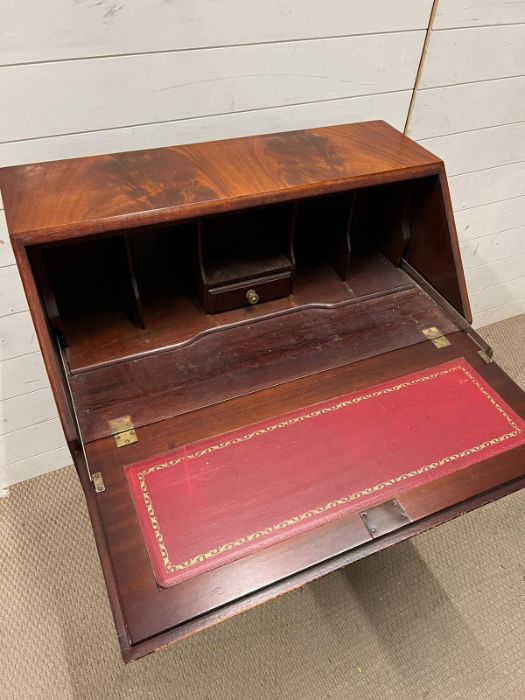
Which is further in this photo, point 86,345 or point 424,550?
point 424,550

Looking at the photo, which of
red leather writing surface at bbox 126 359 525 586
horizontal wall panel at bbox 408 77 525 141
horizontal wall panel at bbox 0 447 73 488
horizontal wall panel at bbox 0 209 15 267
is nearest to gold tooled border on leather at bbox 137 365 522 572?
red leather writing surface at bbox 126 359 525 586

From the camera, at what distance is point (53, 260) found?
0.95 meters

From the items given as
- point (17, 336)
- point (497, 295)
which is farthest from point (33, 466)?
point (497, 295)

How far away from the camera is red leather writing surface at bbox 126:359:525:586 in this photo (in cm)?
71

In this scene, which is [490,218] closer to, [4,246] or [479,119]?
[479,119]

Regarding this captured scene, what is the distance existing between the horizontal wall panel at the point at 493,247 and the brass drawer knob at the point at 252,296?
1.07 meters

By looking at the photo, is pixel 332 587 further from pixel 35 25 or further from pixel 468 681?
pixel 35 25

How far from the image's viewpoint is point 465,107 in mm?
1348

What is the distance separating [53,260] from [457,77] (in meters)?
1.04

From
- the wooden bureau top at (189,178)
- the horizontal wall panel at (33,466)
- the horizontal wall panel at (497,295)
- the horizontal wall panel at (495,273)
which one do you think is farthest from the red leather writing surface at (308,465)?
the horizontal wall panel at (497,295)

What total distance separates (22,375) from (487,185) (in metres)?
1.47

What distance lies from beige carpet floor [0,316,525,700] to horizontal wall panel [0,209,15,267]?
0.84 meters

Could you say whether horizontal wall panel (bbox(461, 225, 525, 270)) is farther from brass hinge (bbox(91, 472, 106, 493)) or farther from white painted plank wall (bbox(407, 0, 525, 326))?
brass hinge (bbox(91, 472, 106, 493))

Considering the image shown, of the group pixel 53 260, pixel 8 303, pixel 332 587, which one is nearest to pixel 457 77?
pixel 53 260
